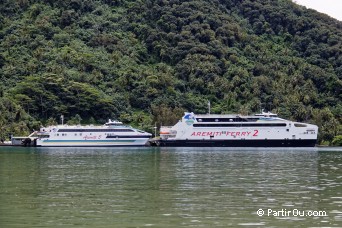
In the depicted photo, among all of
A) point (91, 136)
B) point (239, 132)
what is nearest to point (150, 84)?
point (91, 136)

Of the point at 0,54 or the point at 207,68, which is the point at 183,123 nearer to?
the point at 207,68

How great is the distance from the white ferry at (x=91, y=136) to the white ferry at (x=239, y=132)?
5053mm

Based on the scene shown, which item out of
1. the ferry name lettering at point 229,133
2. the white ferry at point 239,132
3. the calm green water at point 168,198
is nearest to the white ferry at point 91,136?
the white ferry at point 239,132

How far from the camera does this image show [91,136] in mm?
144500

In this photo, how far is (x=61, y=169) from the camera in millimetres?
63594

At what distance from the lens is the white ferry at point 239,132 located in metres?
139

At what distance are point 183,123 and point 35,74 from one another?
4962 centimetres

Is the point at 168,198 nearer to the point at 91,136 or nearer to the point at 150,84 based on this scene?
the point at 91,136

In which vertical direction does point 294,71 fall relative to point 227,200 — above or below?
above

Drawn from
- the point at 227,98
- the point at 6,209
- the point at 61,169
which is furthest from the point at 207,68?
the point at 6,209

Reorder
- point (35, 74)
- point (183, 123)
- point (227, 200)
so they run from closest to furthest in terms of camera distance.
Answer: point (227, 200) < point (183, 123) < point (35, 74)

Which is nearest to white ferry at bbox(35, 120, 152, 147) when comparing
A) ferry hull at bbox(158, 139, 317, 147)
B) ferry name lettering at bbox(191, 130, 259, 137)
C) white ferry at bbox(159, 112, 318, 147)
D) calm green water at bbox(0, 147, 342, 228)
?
white ferry at bbox(159, 112, 318, 147)

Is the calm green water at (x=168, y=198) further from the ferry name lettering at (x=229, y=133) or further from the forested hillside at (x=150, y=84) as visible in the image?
the forested hillside at (x=150, y=84)

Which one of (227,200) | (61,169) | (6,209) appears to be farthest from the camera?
(61,169)
